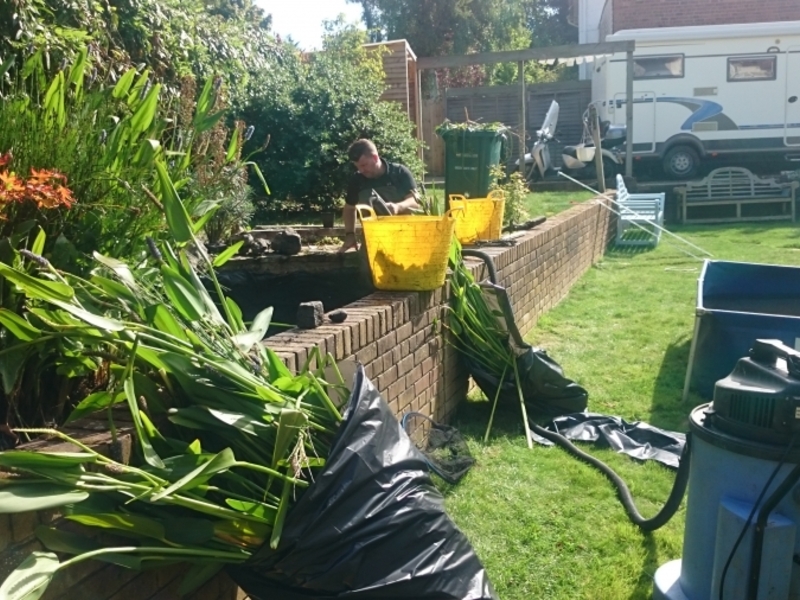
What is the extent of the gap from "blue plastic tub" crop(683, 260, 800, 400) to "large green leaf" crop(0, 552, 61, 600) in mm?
4164

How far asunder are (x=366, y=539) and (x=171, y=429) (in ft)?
1.99

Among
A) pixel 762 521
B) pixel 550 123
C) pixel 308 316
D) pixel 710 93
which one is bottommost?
pixel 762 521

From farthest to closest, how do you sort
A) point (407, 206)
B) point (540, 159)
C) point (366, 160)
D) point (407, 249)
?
point (540, 159)
point (366, 160)
point (407, 206)
point (407, 249)

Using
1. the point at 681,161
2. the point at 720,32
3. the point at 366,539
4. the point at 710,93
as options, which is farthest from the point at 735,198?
the point at 366,539

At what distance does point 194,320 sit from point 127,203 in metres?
0.50

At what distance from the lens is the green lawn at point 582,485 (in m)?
3.10

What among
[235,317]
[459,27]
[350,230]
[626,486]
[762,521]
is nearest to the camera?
[762,521]

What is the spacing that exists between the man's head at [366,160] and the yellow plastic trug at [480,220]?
625mm

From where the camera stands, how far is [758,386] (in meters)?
2.45

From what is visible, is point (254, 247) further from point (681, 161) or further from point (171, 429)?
point (681, 161)

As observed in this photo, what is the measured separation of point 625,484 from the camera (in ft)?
12.6

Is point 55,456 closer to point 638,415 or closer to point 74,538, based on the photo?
point 74,538

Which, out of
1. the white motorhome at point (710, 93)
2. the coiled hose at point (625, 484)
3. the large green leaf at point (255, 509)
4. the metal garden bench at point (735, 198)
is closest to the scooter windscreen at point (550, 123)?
the white motorhome at point (710, 93)

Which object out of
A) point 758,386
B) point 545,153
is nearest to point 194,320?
point 758,386
